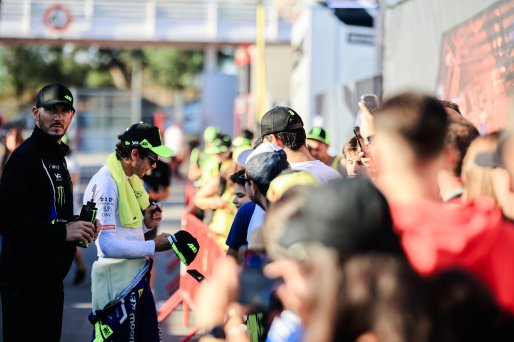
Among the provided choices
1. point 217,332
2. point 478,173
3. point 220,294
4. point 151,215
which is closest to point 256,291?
point 220,294

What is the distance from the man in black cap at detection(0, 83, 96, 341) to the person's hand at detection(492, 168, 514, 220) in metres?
2.70

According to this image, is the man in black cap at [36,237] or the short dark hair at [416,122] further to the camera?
the man in black cap at [36,237]

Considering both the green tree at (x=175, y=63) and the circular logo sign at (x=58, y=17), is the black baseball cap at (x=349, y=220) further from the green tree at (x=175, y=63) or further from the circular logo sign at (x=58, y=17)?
the green tree at (x=175, y=63)

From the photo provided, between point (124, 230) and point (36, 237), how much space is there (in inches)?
26.5

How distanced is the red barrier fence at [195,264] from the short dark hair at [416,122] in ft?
13.3

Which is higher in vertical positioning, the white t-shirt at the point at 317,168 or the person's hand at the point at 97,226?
the white t-shirt at the point at 317,168

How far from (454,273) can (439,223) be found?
0.79 feet

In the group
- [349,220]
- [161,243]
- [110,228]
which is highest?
[349,220]

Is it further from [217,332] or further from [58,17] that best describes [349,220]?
[58,17]

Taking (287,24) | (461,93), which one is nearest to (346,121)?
(461,93)

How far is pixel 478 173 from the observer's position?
3.42 metres

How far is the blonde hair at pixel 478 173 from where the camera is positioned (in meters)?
3.41

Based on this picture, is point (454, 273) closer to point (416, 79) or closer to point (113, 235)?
point (113, 235)

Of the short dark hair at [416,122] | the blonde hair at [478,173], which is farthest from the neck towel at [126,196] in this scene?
the short dark hair at [416,122]
